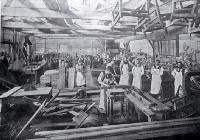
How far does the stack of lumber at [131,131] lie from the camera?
7.36ft

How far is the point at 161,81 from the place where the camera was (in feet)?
17.5

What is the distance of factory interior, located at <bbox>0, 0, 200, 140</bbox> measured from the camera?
8.30 ft

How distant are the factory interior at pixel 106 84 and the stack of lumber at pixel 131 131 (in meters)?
0.01

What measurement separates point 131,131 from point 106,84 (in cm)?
211

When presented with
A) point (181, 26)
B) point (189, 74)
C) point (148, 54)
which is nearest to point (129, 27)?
point (181, 26)

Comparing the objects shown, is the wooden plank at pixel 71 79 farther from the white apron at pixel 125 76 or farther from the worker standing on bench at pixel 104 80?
the worker standing on bench at pixel 104 80

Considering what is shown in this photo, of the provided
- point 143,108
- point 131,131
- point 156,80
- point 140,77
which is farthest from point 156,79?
point 131,131

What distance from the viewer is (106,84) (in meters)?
4.42

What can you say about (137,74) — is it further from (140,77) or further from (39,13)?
(39,13)

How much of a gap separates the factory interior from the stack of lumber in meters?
0.01

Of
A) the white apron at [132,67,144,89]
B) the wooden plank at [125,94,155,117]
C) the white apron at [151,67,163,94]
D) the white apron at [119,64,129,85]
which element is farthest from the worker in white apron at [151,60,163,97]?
the wooden plank at [125,94,155,117]

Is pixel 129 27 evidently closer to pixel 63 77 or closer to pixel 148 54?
pixel 63 77

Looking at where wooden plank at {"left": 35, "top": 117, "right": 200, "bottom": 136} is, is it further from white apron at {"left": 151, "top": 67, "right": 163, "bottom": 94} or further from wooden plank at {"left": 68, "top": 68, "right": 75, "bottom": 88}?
wooden plank at {"left": 68, "top": 68, "right": 75, "bottom": 88}

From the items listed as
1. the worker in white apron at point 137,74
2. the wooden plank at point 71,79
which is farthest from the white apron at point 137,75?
the wooden plank at point 71,79
